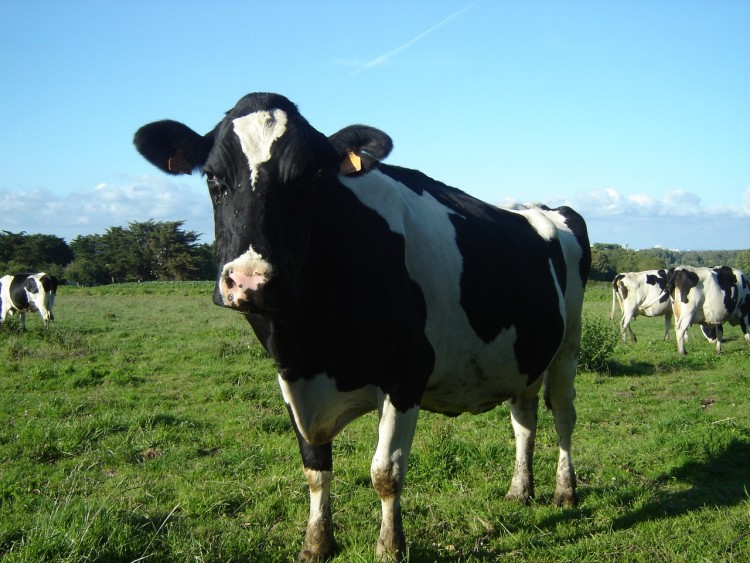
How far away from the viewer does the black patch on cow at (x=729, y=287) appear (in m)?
16.8

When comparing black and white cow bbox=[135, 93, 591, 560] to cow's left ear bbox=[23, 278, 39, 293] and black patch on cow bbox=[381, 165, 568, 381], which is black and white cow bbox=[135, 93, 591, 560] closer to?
black patch on cow bbox=[381, 165, 568, 381]

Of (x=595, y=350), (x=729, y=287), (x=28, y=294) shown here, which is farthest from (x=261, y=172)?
(x=28, y=294)

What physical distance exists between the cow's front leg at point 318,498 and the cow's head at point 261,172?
55.6 inches

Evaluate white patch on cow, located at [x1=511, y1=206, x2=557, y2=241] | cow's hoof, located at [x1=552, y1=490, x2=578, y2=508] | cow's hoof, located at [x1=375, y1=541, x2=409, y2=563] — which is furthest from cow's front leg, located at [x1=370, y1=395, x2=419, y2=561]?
white patch on cow, located at [x1=511, y1=206, x2=557, y2=241]

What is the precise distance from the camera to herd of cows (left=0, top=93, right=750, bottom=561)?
3.16m

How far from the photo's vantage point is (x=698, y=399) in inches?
384

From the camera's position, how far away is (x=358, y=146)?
11.9 ft

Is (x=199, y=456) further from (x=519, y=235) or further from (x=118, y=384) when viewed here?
(x=118, y=384)

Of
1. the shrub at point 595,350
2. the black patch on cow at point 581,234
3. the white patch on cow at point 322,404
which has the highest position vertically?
the black patch on cow at point 581,234

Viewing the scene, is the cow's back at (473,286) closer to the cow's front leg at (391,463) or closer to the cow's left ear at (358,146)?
the cow's left ear at (358,146)

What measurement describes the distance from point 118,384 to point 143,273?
57.0m

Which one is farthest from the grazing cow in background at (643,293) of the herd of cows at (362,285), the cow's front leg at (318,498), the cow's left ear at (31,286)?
the cow's left ear at (31,286)

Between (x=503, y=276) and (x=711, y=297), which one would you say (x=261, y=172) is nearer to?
(x=503, y=276)

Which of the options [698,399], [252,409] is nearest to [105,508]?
[252,409]
